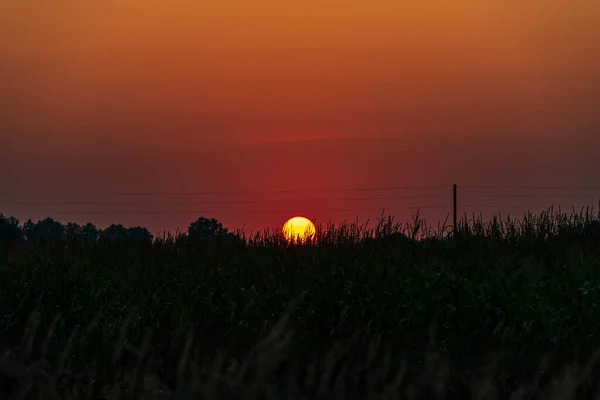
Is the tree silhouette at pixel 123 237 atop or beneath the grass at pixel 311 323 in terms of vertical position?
atop

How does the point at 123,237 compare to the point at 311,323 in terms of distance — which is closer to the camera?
the point at 311,323

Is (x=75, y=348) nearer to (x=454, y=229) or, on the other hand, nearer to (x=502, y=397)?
(x=502, y=397)

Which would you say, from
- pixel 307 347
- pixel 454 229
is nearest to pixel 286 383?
pixel 307 347

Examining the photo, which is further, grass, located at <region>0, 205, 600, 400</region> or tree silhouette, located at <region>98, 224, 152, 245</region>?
tree silhouette, located at <region>98, 224, 152, 245</region>

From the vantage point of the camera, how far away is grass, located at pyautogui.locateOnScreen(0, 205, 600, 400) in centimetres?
678

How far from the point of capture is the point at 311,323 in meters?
9.01

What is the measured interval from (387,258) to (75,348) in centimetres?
458

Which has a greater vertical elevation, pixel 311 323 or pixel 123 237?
pixel 123 237

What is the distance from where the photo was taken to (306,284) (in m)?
9.84

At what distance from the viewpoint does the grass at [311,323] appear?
6777 mm

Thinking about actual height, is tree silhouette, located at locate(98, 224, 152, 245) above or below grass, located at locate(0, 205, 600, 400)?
above

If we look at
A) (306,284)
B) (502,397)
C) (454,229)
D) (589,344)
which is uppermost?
(454,229)

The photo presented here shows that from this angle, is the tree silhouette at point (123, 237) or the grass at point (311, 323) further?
the tree silhouette at point (123, 237)

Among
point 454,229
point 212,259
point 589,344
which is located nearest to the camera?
point 589,344
